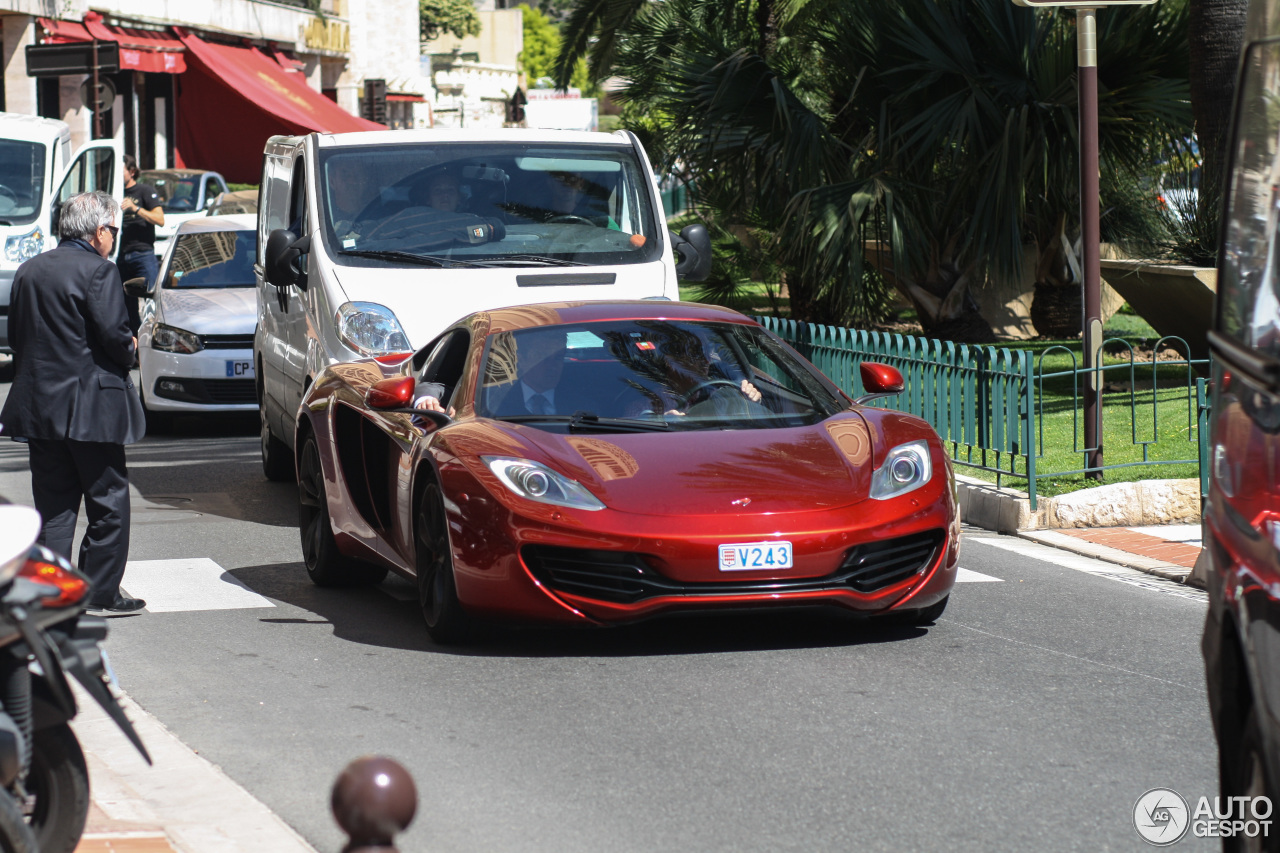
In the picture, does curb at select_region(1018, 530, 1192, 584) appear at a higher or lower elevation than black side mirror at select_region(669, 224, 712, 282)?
lower

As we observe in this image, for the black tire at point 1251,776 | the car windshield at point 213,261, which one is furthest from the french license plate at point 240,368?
the black tire at point 1251,776

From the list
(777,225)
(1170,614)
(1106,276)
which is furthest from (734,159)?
(1170,614)

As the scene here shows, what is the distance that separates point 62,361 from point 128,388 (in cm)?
29

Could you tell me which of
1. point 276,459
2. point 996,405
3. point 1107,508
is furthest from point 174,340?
point 1107,508

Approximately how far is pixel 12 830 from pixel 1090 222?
8861mm

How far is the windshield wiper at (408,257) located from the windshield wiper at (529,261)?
0.18m

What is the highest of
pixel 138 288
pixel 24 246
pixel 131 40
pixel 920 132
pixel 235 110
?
pixel 131 40

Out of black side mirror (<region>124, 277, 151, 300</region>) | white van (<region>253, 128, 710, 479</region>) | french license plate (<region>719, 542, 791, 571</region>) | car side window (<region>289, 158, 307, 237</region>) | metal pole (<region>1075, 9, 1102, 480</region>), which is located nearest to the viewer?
french license plate (<region>719, 542, 791, 571</region>)

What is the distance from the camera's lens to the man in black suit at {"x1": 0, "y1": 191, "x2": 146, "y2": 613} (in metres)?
7.66

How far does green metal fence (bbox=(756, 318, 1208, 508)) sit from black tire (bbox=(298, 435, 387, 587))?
388cm

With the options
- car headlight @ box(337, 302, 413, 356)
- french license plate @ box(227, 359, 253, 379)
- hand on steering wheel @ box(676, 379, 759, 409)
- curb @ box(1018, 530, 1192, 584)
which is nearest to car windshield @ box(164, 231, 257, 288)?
french license plate @ box(227, 359, 253, 379)

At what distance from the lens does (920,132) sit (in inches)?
639

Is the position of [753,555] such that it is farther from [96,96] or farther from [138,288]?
[96,96]

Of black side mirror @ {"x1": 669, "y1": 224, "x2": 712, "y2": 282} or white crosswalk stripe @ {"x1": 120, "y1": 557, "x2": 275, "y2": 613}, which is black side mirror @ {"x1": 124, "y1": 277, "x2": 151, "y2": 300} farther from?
white crosswalk stripe @ {"x1": 120, "y1": 557, "x2": 275, "y2": 613}
